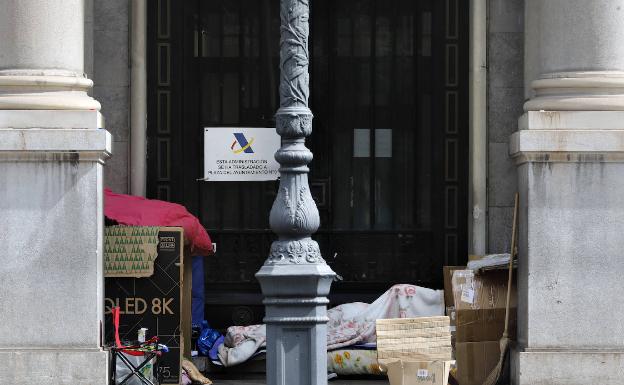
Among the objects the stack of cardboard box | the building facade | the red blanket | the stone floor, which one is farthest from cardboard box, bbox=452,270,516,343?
the red blanket

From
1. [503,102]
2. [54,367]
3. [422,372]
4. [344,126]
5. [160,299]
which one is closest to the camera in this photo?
[422,372]

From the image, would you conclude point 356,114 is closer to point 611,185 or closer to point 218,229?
point 218,229

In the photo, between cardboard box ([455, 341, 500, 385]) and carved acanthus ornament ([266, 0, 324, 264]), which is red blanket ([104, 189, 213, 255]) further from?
carved acanthus ornament ([266, 0, 324, 264])

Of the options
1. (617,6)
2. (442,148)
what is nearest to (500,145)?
(442,148)

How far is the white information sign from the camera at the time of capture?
16547 millimetres

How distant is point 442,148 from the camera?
16.7 meters

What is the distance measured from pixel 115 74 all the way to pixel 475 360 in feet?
16.6

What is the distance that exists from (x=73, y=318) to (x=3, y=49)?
2606 mm

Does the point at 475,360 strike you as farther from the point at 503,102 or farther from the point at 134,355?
the point at 134,355

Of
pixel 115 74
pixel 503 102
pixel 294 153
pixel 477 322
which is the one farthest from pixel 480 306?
pixel 115 74

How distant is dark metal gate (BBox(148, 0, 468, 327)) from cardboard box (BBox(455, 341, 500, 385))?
1977 mm

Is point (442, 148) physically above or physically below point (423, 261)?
above

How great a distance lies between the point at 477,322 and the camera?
14.8m

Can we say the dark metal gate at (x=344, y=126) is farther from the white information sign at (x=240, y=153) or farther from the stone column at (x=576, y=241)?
the stone column at (x=576, y=241)
